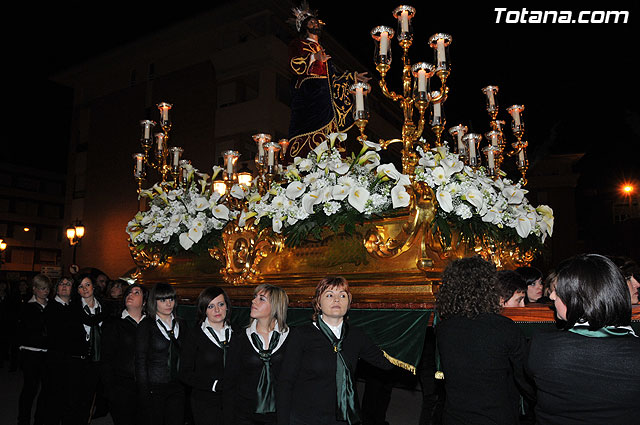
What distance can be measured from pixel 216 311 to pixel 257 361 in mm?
703

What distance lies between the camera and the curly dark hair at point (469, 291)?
2.75 meters

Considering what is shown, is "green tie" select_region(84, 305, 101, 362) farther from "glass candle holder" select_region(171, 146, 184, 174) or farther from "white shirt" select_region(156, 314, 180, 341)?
"glass candle holder" select_region(171, 146, 184, 174)

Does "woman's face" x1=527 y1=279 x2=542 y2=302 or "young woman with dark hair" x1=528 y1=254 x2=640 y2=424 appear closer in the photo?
"young woman with dark hair" x1=528 y1=254 x2=640 y2=424

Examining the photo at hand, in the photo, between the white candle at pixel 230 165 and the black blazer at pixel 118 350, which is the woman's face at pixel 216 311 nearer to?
the black blazer at pixel 118 350

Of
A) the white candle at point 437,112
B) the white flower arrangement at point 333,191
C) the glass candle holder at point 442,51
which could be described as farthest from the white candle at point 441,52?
the white flower arrangement at point 333,191

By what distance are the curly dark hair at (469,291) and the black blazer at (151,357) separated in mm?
2412

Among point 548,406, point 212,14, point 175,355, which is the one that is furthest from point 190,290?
point 212,14

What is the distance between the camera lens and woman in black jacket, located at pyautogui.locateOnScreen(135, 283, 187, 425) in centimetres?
427

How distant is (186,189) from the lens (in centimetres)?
592

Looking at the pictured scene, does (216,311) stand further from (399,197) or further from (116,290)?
(116,290)

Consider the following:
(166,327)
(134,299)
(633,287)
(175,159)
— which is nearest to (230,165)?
(175,159)

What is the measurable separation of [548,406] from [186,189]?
479cm

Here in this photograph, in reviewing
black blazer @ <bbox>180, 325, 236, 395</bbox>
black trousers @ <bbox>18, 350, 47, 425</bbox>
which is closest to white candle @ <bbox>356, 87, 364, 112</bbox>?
black blazer @ <bbox>180, 325, 236, 395</bbox>

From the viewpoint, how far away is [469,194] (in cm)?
372
